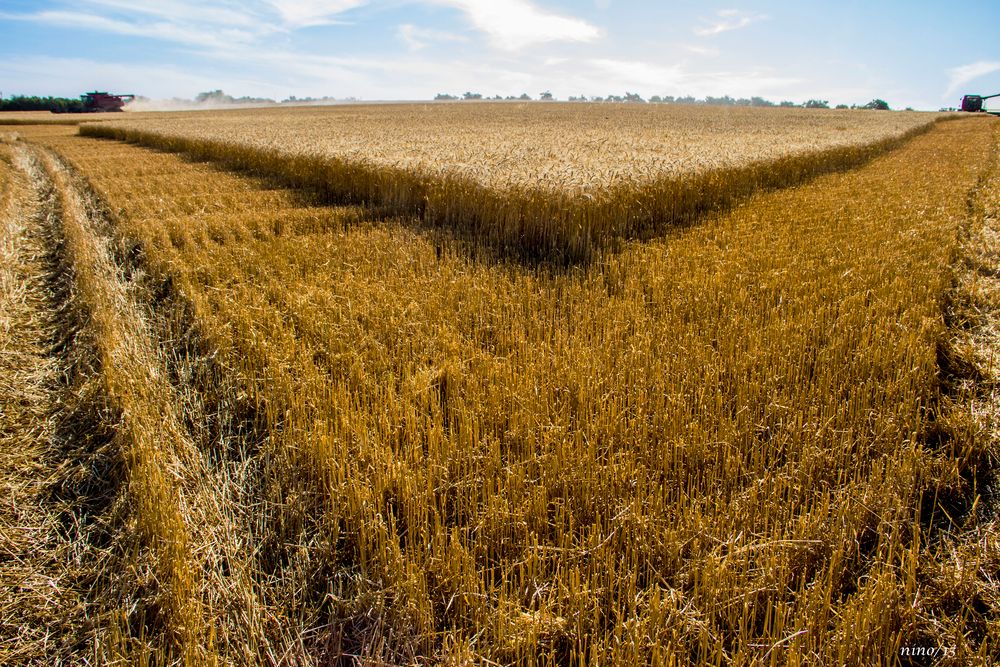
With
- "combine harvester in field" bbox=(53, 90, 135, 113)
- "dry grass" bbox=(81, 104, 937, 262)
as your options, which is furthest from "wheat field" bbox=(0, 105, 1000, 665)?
"combine harvester in field" bbox=(53, 90, 135, 113)

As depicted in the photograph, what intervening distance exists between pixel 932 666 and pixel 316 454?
9.16 ft

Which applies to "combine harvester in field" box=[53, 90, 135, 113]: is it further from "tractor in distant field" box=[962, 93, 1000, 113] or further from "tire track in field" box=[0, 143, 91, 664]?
"tractor in distant field" box=[962, 93, 1000, 113]

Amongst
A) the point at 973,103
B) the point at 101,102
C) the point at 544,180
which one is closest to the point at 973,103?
the point at 973,103

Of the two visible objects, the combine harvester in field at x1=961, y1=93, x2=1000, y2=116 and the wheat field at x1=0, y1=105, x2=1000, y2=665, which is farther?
the combine harvester in field at x1=961, y1=93, x2=1000, y2=116

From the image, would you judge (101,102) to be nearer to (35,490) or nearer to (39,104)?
(39,104)

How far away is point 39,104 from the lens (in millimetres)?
62469

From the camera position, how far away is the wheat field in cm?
215

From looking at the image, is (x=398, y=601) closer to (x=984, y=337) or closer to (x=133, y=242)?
(x=984, y=337)

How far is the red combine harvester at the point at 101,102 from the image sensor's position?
61000mm

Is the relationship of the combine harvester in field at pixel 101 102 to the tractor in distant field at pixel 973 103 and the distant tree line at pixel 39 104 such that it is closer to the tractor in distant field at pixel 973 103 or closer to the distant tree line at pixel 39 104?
the distant tree line at pixel 39 104

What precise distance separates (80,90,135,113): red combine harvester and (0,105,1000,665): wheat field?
71626 millimetres

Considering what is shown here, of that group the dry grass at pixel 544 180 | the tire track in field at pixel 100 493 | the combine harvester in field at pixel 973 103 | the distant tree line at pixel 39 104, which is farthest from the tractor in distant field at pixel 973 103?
the distant tree line at pixel 39 104

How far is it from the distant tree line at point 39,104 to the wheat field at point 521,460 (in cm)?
7413

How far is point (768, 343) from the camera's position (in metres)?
4.26
